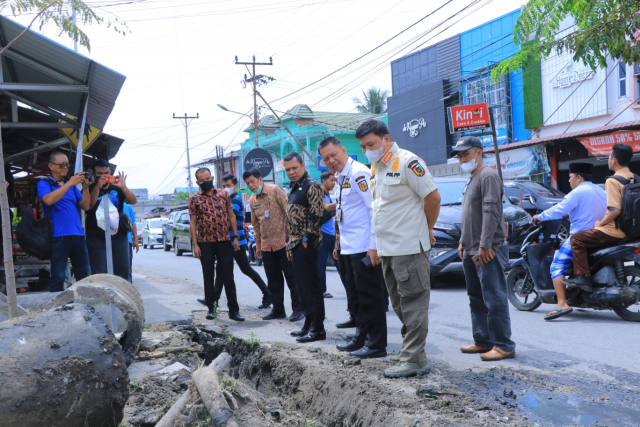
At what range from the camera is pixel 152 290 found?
39.9 ft

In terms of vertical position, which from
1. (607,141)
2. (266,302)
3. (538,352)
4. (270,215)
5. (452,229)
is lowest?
(538,352)

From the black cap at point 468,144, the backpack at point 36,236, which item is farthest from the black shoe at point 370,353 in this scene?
the backpack at point 36,236

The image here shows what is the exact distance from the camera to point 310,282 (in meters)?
6.32

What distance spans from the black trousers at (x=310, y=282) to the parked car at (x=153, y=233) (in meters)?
29.3

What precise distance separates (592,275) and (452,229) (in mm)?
3657

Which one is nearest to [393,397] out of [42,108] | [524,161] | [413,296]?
[413,296]

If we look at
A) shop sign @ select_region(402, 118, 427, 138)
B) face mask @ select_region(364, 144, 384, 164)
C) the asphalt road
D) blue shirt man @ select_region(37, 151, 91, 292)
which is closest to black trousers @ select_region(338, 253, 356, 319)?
the asphalt road

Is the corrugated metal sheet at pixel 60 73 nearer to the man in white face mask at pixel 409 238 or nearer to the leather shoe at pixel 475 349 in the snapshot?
the man in white face mask at pixel 409 238

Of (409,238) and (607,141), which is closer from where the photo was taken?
(409,238)

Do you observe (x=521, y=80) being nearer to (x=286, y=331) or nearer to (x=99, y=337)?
(x=286, y=331)

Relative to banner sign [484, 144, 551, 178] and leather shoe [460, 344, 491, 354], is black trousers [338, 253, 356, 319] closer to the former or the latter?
leather shoe [460, 344, 491, 354]

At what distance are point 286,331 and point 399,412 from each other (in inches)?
132

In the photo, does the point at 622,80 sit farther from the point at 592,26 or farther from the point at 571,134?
the point at 592,26

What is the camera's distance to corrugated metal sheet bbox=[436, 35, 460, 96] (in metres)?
28.5
